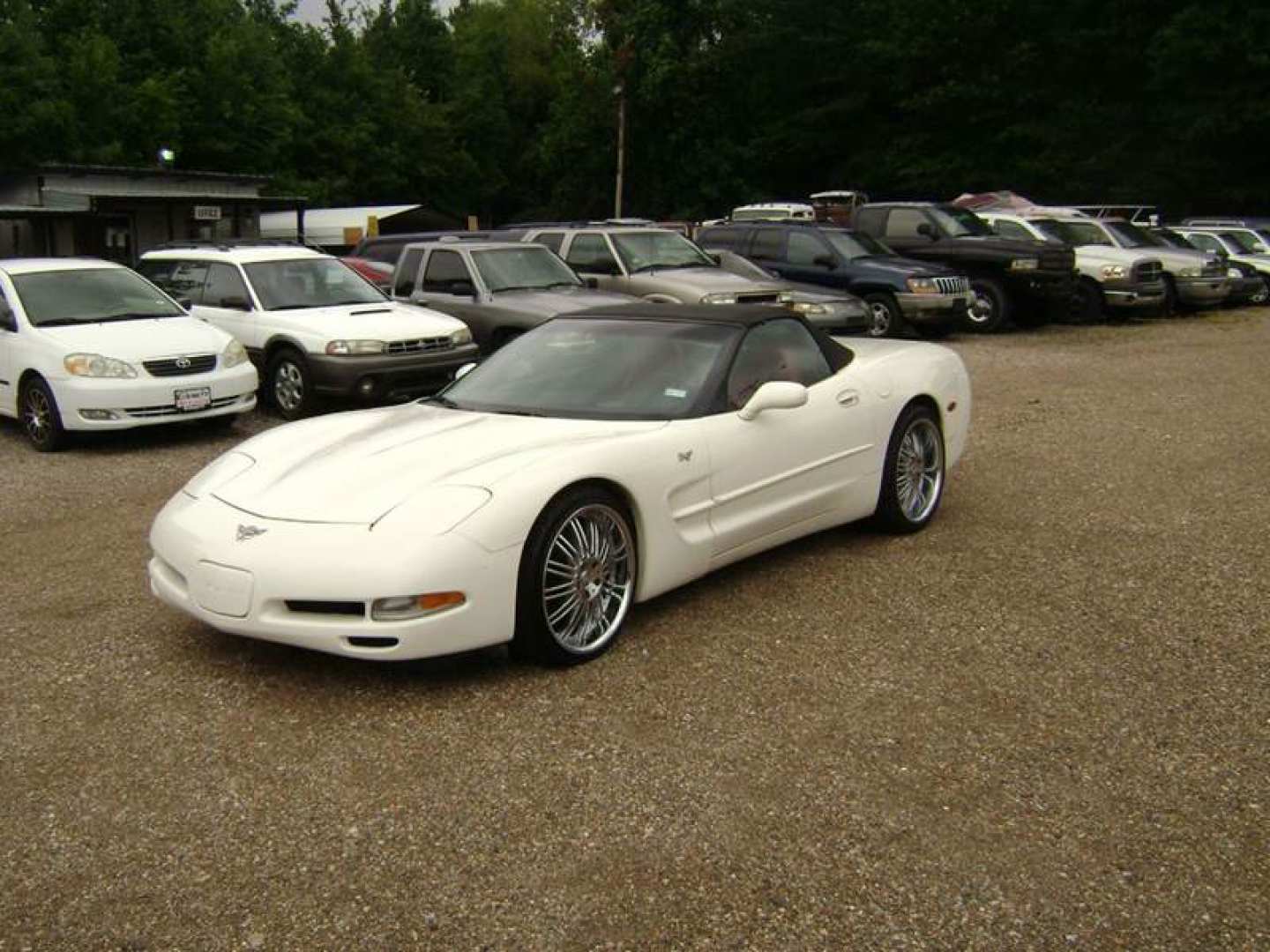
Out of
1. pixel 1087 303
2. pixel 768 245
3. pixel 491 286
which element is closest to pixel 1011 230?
pixel 1087 303

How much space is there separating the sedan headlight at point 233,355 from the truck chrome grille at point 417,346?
4.09ft

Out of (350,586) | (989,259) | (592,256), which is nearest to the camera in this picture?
(350,586)

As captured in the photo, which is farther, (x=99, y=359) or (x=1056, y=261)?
(x=1056, y=261)

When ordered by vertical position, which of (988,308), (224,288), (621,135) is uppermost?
(621,135)

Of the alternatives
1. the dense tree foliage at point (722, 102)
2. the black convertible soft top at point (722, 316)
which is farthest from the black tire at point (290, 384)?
the dense tree foliage at point (722, 102)

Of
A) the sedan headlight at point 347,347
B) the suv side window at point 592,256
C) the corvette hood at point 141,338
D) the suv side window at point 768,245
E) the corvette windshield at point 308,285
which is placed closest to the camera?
the corvette hood at point 141,338

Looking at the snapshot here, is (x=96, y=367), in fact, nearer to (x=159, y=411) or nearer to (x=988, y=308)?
(x=159, y=411)

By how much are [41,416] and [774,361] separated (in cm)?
640

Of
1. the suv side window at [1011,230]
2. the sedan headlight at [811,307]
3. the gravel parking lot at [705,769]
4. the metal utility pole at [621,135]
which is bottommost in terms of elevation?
the gravel parking lot at [705,769]

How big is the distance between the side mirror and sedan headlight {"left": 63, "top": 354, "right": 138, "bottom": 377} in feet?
19.4

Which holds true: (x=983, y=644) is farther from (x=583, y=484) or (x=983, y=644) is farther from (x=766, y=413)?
(x=583, y=484)

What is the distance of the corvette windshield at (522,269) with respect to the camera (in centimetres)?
1225

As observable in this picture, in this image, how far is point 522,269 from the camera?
1246 cm

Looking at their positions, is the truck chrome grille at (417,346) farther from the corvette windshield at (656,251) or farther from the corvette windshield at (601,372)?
the corvette windshield at (601,372)
